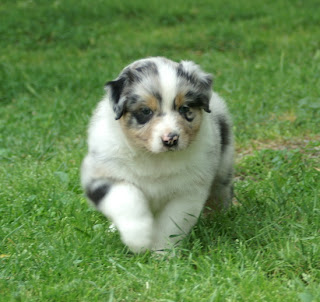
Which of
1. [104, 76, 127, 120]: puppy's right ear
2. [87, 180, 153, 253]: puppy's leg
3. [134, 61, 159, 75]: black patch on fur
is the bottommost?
[87, 180, 153, 253]: puppy's leg

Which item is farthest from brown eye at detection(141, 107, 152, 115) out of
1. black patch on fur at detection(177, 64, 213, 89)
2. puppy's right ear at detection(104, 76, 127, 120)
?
black patch on fur at detection(177, 64, 213, 89)

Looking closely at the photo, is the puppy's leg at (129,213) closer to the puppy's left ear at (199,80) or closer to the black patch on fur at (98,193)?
the black patch on fur at (98,193)

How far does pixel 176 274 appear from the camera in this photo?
3719 mm

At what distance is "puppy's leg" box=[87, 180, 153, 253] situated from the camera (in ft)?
13.2

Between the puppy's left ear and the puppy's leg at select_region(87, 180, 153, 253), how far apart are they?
75 centimetres

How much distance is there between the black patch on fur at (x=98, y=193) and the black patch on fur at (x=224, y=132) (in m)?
1.12

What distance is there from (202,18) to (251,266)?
8.96 m

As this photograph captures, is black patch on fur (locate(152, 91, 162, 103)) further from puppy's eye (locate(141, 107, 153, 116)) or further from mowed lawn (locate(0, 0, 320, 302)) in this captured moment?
mowed lawn (locate(0, 0, 320, 302))

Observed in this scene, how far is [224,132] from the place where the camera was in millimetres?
5027

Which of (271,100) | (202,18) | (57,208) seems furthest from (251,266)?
(202,18)

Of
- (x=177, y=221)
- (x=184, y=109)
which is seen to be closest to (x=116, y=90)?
(x=184, y=109)

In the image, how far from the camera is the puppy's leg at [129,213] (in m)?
4.03

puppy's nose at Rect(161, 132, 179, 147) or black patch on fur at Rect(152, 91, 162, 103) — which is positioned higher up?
black patch on fur at Rect(152, 91, 162, 103)

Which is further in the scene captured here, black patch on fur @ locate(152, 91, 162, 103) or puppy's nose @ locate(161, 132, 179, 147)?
black patch on fur @ locate(152, 91, 162, 103)
